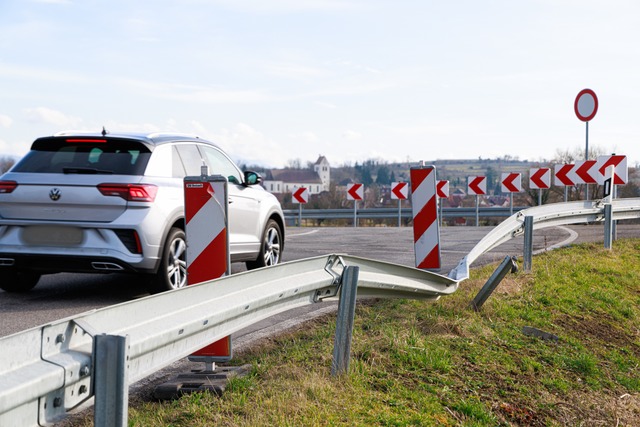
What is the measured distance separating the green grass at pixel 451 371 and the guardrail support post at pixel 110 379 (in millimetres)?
1330

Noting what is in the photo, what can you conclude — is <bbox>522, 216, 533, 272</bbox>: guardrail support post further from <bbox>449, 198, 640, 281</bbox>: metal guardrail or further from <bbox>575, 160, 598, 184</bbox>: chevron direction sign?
<bbox>575, 160, 598, 184</bbox>: chevron direction sign

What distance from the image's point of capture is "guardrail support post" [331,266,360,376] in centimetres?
462

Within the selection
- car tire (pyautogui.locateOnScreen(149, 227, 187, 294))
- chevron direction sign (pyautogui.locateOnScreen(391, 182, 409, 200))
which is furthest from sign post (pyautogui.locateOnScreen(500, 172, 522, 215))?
car tire (pyautogui.locateOnScreen(149, 227, 187, 294))

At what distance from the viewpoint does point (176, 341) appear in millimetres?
3041

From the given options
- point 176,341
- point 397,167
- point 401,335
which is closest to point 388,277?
point 401,335

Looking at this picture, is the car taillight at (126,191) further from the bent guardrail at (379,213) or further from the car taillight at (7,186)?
the bent guardrail at (379,213)

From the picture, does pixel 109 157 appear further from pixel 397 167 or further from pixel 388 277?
pixel 397 167

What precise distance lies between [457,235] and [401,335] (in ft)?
42.7

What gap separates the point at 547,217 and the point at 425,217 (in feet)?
11.2

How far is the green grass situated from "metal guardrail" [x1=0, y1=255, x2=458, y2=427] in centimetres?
53

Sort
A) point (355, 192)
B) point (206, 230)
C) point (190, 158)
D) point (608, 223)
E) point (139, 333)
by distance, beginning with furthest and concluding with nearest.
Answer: point (355, 192)
point (608, 223)
point (190, 158)
point (206, 230)
point (139, 333)

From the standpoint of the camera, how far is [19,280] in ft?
28.4

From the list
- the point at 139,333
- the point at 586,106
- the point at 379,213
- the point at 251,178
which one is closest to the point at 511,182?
the point at 379,213

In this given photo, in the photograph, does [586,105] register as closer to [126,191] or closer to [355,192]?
[126,191]
